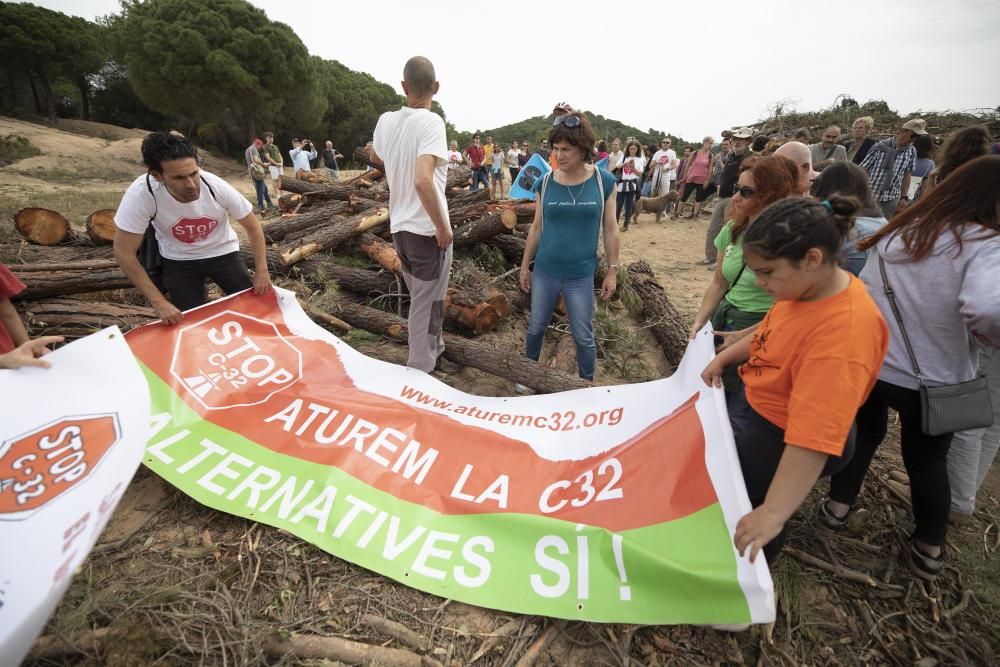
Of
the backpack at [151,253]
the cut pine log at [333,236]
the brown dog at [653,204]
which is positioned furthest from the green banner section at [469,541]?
the brown dog at [653,204]

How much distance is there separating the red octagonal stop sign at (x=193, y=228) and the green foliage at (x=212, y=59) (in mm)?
26205

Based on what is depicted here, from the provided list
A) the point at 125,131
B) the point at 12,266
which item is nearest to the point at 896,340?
the point at 12,266

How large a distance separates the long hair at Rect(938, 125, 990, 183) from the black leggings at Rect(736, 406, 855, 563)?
1756 mm

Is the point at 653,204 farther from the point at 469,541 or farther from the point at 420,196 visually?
the point at 469,541

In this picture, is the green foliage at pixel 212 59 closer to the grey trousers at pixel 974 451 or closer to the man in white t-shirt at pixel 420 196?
the man in white t-shirt at pixel 420 196

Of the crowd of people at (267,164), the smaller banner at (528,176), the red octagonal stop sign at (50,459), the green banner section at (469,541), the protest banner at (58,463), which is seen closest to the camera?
the protest banner at (58,463)

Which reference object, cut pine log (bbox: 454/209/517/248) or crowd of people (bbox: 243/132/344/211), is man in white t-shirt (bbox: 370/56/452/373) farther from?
crowd of people (bbox: 243/132/344/211)

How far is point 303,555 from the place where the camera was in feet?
6.70

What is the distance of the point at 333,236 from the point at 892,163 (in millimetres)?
7186

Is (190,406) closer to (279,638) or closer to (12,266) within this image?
(279,638)

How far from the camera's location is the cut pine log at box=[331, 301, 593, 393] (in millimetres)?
3234

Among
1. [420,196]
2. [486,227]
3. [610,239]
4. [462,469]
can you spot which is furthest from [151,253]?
[486,227]

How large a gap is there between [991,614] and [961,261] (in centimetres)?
156

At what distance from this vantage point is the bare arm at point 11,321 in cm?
195
